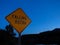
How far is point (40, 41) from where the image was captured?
2275cm

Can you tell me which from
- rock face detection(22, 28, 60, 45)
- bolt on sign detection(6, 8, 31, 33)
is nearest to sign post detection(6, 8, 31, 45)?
bolt on sign detection(6, 8, 31, 33)

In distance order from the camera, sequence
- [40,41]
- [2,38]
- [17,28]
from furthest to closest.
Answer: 1. [2,38]
2. [40,41]
3. [17,28]

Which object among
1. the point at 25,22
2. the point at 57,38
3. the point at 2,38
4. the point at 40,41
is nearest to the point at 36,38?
the point at 40,41

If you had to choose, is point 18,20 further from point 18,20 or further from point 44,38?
point 44,38

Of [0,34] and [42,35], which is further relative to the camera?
[0,34]

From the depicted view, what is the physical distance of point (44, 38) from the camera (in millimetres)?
23062

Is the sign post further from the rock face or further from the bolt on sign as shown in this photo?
the rock face

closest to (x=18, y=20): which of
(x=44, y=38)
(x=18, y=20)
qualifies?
(x=18, y=20)

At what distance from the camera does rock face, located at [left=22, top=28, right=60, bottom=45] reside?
75.0ft

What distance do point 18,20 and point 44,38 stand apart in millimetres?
15511

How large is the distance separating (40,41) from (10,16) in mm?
15274

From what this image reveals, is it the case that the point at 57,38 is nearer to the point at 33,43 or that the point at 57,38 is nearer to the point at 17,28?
the point at 33,43

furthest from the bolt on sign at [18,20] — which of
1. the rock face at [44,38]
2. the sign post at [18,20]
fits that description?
the rock face at [44,38]

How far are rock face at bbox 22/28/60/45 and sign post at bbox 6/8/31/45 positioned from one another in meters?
14.9
